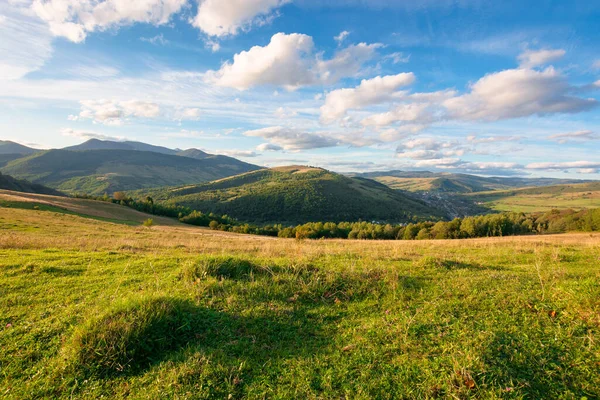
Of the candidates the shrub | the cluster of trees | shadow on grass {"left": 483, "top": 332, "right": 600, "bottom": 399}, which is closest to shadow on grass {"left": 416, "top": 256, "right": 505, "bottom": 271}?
shadow on grass {"left": 483, "top": 332, "right": 600, "bottom": 399}

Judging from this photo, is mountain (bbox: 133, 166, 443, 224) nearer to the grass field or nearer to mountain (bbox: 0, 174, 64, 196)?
mountain (bbox: 0, 174, 64, 196)

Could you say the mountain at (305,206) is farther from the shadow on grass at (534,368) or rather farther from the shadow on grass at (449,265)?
the shadow on grass at (534,368)

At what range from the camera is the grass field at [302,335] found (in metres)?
4.11

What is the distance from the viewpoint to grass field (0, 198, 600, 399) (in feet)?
13.5

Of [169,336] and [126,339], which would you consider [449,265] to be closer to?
[169,336]

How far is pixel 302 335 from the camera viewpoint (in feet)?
17.9

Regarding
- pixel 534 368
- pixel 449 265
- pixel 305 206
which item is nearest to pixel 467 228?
pixel 449 265

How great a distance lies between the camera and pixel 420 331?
527cm

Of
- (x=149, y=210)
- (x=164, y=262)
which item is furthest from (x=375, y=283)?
(x=149, y=210)

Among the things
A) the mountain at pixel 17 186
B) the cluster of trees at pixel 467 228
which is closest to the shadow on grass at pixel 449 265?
the cluster of trees at pixel 467 228

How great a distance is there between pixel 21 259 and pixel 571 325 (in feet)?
50.7

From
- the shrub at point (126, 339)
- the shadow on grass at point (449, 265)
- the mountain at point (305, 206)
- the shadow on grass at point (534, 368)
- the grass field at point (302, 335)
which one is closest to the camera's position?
the shadow on grass at point (534, 368)

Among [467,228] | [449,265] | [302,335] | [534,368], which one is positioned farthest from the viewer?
[467,228]

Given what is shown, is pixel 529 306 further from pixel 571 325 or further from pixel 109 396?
pixel 109 396
